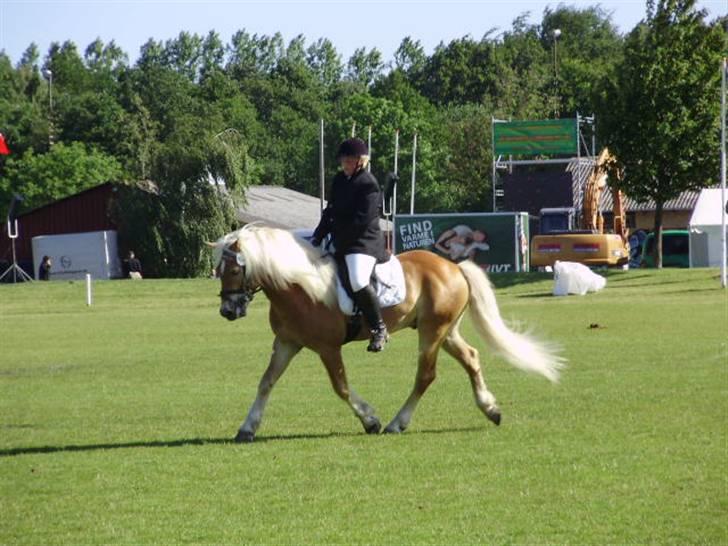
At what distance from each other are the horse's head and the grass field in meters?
1.23

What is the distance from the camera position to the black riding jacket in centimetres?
1289

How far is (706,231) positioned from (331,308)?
170 ft

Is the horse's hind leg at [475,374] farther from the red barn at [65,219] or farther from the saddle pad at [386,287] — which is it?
the red barn at [65,219]

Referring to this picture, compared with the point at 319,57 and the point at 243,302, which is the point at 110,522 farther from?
the point at 319,57

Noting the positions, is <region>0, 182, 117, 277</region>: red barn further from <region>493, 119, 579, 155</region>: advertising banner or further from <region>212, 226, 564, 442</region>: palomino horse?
<region>212, 226, 564, 442</region>: palomino horse

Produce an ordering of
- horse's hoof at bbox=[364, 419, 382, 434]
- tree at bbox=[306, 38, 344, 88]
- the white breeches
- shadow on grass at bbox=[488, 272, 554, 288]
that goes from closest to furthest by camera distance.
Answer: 1. the white breeches
2. horse's hoof at bbox=[364, 419, 382, 434]
3. shadow on grass at bbox=[488, 272, 554, 288]
4. tree at bbox=[306, 38, 344, 88]

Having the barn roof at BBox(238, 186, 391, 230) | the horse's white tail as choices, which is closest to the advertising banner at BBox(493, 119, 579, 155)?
the barn roof at BBox(238, 186, 391, 230)

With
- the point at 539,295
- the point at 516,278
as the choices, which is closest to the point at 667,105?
the point at 516,278

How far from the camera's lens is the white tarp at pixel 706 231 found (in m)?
61.6

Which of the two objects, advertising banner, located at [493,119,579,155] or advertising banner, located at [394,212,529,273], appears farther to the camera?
advertising banner, located at [493,119,579,155]

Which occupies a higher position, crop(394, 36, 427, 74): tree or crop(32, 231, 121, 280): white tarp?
crop(394, 36, 427, 74): tree

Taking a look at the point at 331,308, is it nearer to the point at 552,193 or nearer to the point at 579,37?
the point at 552,193

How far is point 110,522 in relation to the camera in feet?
30.7

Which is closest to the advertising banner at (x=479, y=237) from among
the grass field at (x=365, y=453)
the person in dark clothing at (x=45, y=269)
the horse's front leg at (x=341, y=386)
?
the person in dark clothing at (x=45, y=269)
